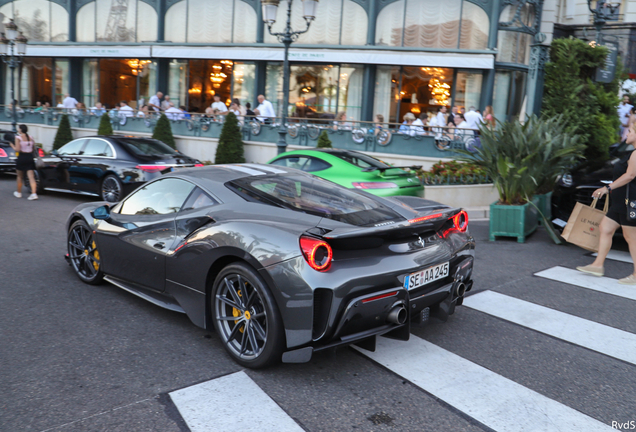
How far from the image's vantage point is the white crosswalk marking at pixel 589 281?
6025 millimetres

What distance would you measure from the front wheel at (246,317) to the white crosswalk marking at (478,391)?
87cm

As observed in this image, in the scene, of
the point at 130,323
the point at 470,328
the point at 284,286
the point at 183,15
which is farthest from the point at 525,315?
the point at 183,15

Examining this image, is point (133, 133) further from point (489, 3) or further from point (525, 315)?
point (525, 315)

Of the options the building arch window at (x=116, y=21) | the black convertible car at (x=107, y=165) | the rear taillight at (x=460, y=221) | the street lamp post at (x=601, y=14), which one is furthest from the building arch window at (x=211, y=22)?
the rear taillight at (x=460, y=221)

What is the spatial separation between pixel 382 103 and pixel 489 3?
5521mm

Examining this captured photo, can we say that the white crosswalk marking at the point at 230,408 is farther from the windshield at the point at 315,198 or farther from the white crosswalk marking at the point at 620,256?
the white crosswalk marking at the point at 620,256

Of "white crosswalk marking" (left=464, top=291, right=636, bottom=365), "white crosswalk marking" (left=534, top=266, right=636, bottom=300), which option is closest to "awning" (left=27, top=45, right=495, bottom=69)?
"white crosswalk marking" (left=534, top=266, right=636, bottom=300)

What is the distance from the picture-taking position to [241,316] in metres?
3.96

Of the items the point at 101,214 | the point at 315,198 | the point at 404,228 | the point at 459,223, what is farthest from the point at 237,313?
the point at 101,214

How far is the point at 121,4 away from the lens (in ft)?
94.1

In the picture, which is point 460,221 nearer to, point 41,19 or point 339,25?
point 339,25

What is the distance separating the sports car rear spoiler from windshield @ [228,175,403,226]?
7.5 inches

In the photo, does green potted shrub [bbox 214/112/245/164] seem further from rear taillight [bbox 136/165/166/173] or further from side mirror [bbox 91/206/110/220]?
side mirror [bbox 91/206/110/220]

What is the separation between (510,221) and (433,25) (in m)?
15.6
